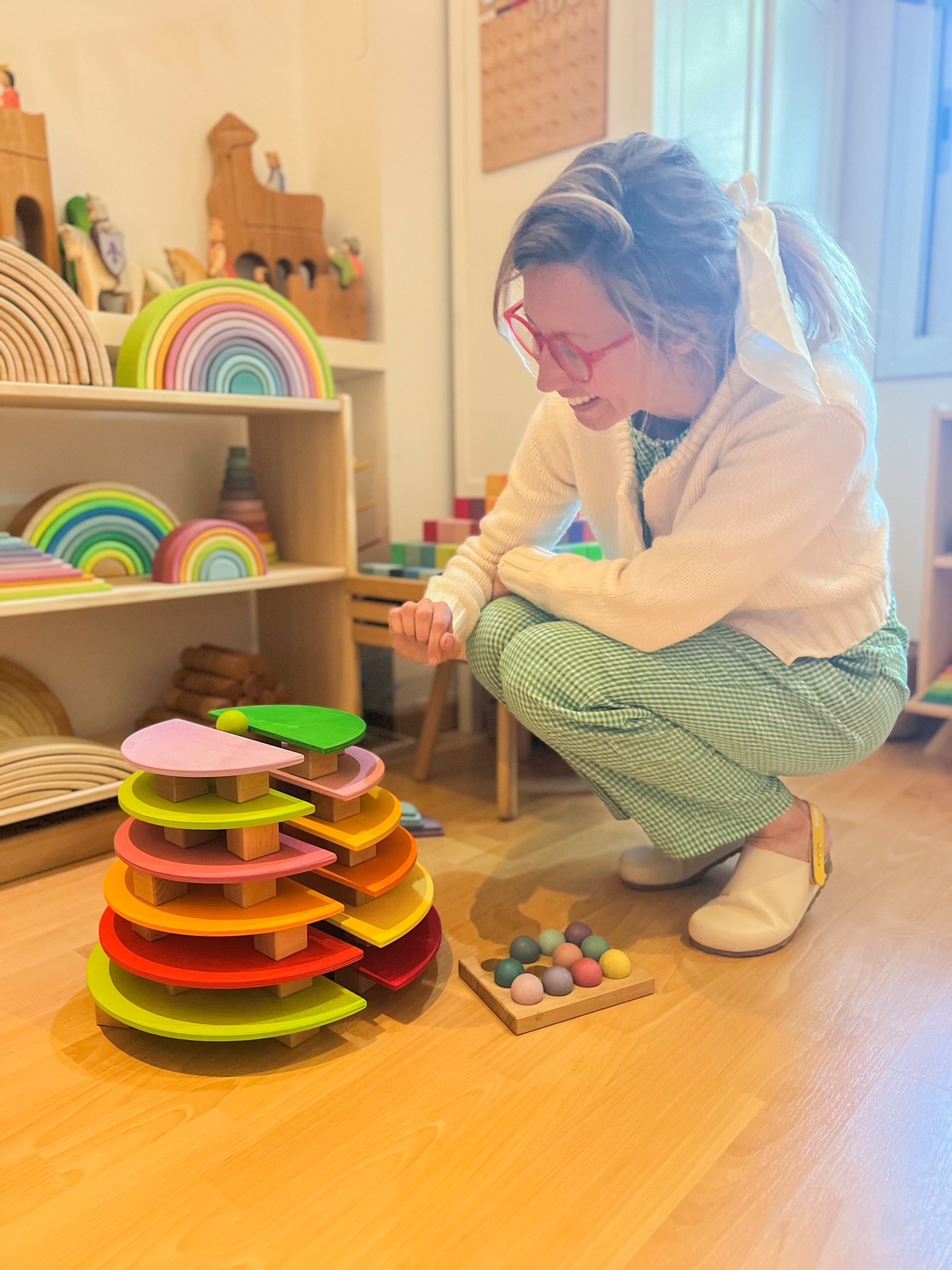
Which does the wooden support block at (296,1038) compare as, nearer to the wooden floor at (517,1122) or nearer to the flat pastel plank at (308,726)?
the wooden floor at (517,1122)

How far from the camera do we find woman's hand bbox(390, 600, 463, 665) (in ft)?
3.73

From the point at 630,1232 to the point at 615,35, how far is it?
189 cm

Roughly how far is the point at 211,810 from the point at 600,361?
1.96ft

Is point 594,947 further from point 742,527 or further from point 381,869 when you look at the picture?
point 742,527

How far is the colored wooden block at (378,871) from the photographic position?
0.96m

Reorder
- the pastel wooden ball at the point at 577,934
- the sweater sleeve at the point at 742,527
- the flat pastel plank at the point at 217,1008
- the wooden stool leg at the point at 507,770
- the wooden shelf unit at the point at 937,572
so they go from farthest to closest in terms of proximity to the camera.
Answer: the wooden shelf unit at the point at 937,572
the wooden stool leg at the point at 507,770
the pastel wooden ball at the point at 577,934
the sweater sleeve at the point at 742,527
the flat pastel plank at the point at 217,1008

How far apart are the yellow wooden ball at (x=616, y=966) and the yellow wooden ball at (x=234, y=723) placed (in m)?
0.47

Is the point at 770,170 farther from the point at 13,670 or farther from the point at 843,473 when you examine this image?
the point at 13,670

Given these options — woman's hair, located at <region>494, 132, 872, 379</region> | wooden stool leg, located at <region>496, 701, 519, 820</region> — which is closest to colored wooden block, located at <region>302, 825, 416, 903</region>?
wooden stool leg, located at <region>496, 701, 519, 820</region>

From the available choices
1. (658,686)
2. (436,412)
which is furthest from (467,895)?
(436,412)

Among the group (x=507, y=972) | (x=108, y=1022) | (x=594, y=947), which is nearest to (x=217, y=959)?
(x=108, y=1022)

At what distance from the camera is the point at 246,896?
2.97 ft

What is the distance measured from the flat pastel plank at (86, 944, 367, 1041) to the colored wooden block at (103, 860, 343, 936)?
65mm

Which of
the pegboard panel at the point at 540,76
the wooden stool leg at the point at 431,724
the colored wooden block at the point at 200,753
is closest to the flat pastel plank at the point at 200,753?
the colored wooden block at the point at 200,753
